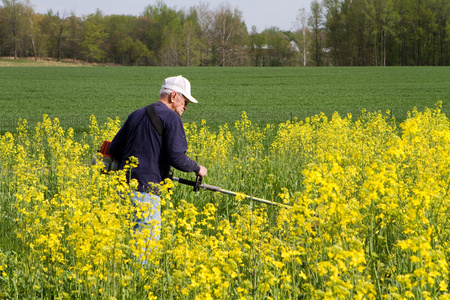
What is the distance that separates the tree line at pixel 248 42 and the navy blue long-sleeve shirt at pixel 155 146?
3245 inches

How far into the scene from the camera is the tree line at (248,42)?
8412cm

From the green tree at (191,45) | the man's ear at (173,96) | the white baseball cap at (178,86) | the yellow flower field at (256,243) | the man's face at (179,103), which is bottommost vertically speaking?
the yellow flower field at (256,243)

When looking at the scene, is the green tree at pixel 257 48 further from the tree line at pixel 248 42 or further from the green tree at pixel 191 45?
the green tree at pixel 191 45

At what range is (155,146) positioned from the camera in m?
4.41

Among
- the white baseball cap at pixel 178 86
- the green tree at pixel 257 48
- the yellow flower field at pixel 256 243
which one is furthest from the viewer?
the green tree at pixel 257 48

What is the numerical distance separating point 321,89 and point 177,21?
76022 mm

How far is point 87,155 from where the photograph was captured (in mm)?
9773

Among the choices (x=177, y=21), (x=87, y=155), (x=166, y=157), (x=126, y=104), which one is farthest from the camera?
(x=177, y=21)

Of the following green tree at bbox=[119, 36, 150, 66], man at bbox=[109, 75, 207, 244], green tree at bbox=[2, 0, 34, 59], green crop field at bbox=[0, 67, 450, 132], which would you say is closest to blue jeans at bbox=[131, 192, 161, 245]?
man at bbox=[109, 75, 207, 244]

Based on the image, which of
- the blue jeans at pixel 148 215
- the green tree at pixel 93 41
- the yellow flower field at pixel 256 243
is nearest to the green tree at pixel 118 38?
the green tree at pixel 93 41

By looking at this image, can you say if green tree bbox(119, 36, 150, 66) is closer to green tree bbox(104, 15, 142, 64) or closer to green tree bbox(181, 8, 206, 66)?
green tree bbox(104, 15, 142, 64)

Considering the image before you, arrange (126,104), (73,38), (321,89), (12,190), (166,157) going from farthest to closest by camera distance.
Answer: (73,38) → (321,89) → (126,104) → (12,190) → (166,157)

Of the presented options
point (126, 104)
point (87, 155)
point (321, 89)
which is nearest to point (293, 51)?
point (321, 89)

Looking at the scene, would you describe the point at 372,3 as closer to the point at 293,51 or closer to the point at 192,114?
the point at 293,51
